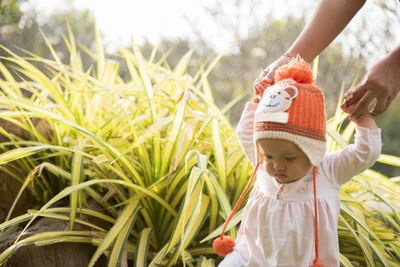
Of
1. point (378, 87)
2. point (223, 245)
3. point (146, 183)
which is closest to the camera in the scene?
point (378, 87)

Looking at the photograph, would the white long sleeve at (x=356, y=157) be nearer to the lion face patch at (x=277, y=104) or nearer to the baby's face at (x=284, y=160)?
the baby's face at (x=284, y=160)

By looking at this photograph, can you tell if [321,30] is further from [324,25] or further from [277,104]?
[277,104]

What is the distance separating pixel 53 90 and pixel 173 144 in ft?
2.35

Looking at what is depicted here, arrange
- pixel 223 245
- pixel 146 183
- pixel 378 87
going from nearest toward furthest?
pixel 378 87 < pixel 223 245 < pixel 146 183

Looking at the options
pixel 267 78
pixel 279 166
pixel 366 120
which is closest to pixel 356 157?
pixel 366 120

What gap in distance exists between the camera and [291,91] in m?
1.01

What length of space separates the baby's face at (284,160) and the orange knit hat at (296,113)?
0.02 metres

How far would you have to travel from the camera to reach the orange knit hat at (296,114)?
0.98 metres

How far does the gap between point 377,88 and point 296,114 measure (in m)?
0.21

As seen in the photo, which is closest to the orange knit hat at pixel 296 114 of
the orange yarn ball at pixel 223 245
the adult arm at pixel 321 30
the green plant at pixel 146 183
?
the adult arm at pixel 321 30

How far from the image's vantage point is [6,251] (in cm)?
146

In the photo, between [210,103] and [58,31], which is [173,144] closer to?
[210,103]

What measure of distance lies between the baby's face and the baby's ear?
12 centimetres

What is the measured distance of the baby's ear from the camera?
39.4 inches
